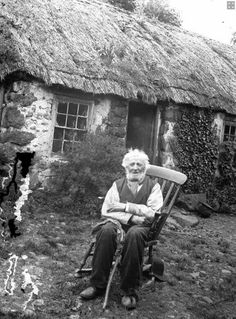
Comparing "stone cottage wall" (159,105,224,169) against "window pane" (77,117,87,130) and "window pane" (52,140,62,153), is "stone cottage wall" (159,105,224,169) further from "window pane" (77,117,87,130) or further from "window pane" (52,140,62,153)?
"window pane" (52,140,62,153)

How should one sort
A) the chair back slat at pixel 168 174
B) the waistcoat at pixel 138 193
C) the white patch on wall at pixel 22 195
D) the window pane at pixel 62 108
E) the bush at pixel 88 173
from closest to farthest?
the waistcoat at pixel 138 193 < the chair back slat at pixel 168 174 < the white patch on wall at pixel 22 195 < the bush at pixel 88 173 < the window pane at pixel 62 108

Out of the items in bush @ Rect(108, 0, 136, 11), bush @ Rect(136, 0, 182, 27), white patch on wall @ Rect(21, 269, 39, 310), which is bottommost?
white patch on wall @ Rect(21, 269, 39, 310)

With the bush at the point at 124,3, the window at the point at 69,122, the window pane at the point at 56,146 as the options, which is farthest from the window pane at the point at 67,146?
the bush at the point at 124,3

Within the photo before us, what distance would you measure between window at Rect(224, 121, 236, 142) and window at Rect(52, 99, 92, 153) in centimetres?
473

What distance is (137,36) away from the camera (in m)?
11.1

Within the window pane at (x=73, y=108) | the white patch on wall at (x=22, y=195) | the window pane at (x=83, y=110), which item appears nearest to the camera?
the white patch on wall at (x=22, y=195)

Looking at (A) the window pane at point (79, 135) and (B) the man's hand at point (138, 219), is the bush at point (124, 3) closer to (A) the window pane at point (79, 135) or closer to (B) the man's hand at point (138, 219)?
(A) the window pane at point (79, 135)

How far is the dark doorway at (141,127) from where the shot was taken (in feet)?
33.6

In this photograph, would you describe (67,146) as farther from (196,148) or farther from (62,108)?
(196,148)

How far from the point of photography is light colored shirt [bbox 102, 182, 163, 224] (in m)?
4.00

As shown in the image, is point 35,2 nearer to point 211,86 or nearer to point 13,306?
point 211,86

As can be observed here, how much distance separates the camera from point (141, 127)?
10453 mm

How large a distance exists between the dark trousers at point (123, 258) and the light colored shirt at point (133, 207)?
266 millimetres

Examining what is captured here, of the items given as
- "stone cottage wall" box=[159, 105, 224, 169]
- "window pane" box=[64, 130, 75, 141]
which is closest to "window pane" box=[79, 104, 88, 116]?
"window pane" box=[64, 130, 75, 141]
